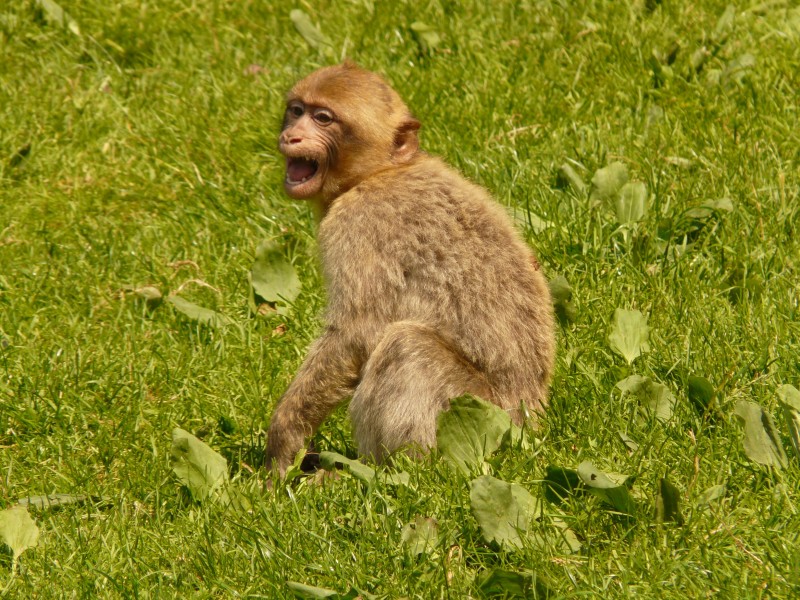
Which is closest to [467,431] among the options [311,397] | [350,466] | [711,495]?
[350,466]

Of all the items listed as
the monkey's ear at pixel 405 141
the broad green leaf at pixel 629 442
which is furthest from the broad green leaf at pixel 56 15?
the broad green leaf at pixel 629 442

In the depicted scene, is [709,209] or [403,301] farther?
[709,209]

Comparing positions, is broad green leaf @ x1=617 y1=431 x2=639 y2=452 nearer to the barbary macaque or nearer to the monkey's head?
the barbary macaque

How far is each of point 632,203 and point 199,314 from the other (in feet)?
7.44

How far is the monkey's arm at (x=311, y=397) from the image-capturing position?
16.3ft

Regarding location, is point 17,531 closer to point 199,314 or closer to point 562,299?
point 199,314

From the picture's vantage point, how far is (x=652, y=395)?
482cm

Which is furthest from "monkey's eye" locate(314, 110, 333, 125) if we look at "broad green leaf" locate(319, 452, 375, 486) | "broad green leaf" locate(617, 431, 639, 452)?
"broad green leaf" locate(617, 431, 639, 452)

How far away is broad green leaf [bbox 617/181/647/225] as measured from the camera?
20.1 ft

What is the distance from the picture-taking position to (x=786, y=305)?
5.41 m

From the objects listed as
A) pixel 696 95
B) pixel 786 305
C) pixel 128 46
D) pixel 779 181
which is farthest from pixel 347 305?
pixel 128 46

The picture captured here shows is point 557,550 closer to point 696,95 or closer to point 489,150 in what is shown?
point 489,150

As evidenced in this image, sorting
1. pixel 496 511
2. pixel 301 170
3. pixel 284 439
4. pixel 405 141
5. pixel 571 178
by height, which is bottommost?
pixel 284 439

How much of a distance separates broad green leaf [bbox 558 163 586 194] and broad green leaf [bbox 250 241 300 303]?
1547 mm
